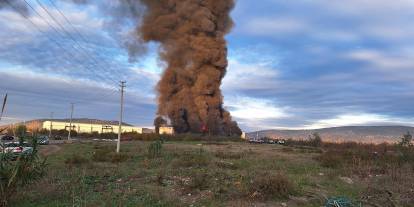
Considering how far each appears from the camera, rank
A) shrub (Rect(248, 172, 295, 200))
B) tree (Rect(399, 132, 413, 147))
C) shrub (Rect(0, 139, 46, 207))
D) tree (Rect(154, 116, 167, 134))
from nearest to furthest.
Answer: shrub (Rect(0, 139, 46, 207)) → shrub (Rect(248, 172, 295, 200)) → tree (Rect(399, 132, 413, 147)) → tree (Rect(154, 116, 167, 134))

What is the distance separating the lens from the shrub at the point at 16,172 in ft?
40.1

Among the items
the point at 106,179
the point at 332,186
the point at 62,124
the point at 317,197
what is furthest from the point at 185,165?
the point at 62,124

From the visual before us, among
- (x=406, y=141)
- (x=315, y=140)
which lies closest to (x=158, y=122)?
(x=315, y=140)

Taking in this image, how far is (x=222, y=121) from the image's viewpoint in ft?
311

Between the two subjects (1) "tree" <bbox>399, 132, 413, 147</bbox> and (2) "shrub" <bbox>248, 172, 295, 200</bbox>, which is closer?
(2) "shrub" <bbox>248, 172, 295, 200</bbox>

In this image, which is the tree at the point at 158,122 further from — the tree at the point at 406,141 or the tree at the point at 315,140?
the tree at the point at 406,141

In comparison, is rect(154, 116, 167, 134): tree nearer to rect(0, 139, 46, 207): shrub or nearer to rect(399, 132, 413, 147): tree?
rect(399, 132, 413, 147): tree

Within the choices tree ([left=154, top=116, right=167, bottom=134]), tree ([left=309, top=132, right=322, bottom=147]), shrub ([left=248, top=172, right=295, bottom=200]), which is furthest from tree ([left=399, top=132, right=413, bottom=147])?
tree ([left=154, top=116, right=167, bottom=134])

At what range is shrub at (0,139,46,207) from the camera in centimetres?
1223

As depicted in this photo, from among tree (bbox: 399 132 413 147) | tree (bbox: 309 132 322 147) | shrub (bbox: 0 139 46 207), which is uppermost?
tree (bbox: 309 132 322 147)

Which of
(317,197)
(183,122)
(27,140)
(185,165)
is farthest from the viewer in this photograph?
(183,122)

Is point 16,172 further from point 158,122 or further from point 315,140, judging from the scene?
point 158,122

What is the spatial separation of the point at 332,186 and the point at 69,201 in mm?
10480

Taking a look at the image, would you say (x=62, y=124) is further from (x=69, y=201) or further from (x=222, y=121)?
(x=69, y=201)
